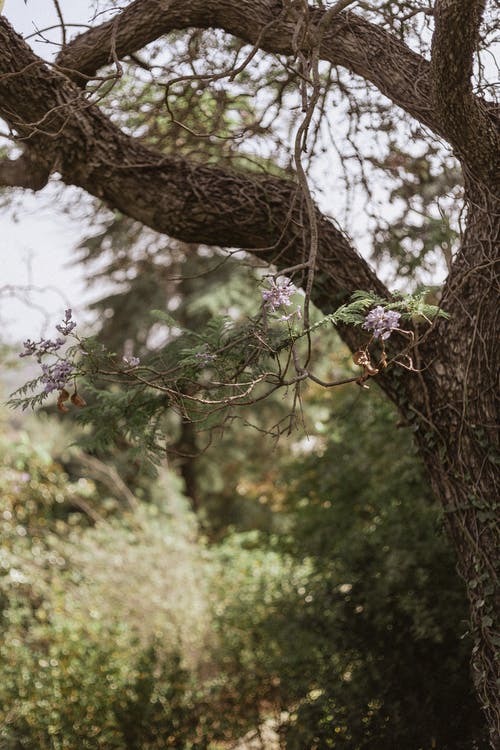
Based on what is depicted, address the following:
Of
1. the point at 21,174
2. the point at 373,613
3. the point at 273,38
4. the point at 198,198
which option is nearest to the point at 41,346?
the point at 198,198

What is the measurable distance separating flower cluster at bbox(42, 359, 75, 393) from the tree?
2.76 feet

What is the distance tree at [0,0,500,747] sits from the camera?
266cm

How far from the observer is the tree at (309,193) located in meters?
2.66

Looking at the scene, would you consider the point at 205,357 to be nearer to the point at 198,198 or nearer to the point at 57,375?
the point at 57,375

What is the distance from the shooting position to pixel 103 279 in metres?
10.8

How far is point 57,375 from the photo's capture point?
7.12 ft

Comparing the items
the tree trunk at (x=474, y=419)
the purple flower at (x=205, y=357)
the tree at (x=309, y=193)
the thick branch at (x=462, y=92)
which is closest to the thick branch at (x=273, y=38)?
the tree at (x=309, y=193)

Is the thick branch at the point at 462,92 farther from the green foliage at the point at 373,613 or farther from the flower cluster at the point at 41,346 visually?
the green foliage at the point at 373,613

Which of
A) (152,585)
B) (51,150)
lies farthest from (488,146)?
(152,585)

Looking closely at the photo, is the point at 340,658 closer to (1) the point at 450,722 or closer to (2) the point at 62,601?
(1) the point at 450,722

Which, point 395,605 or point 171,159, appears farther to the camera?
point 395,605

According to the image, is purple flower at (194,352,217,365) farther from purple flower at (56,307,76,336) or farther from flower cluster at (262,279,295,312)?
purple flower at (56,307,76,336)

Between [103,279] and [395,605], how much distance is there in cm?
725

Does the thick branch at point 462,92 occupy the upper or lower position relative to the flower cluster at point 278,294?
upper
